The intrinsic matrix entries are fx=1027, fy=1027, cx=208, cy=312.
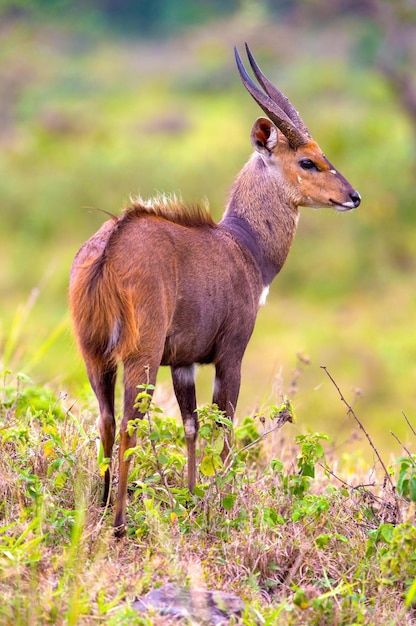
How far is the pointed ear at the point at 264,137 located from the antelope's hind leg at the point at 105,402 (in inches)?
75.8

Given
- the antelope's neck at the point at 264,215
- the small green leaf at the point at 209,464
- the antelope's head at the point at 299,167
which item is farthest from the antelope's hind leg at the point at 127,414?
the antelope's head at the point at 299,167

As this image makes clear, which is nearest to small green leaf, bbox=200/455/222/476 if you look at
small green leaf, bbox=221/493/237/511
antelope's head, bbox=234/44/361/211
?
small green leaf, bbox=221/493/237/511

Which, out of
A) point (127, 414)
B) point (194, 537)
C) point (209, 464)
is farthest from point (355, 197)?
point (194, 537)

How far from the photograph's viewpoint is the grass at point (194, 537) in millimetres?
4070

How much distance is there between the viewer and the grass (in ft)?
13.4

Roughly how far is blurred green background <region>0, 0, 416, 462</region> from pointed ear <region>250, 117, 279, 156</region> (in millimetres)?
490

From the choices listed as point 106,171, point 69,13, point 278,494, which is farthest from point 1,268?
point 69,13

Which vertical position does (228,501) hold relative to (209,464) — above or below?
below

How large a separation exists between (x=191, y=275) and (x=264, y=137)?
57.0 inches

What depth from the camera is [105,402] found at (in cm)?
488

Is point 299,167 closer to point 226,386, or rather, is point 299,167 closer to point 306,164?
point 306,164

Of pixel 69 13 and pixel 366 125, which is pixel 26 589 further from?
pixel 69 13

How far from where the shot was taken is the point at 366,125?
19.2 meters

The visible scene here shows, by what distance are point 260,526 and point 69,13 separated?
23.6m
